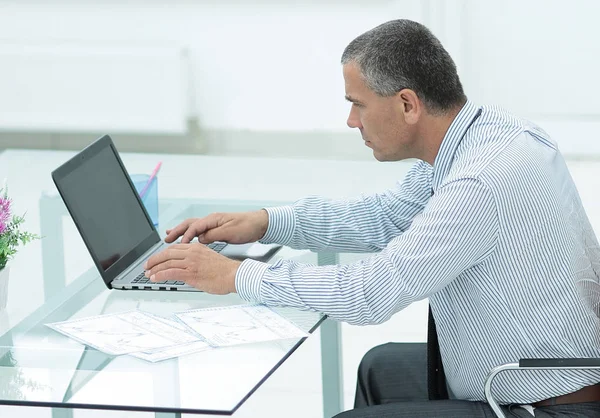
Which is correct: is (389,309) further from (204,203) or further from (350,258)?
(204,203)

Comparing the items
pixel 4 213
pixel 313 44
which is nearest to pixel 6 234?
pixel 4 213

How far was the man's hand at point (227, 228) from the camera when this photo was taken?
8.05 ft

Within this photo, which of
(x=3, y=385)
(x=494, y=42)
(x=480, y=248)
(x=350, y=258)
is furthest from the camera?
(x=494, y=42)

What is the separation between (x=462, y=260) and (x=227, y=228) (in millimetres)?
648

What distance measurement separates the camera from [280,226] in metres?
2.48

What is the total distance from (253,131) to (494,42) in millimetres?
1406

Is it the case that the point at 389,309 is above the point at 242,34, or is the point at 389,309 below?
below

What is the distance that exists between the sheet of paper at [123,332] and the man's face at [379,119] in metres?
0.55

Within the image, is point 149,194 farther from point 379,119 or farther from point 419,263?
point 419,263

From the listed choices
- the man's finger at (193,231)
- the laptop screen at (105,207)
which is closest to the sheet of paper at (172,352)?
the laptop screen at (105,207)

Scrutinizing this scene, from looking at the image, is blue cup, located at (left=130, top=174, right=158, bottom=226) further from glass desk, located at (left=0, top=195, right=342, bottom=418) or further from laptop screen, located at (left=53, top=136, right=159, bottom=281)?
glass desk, located at (left=0, top=195, right=342, bottom=418)

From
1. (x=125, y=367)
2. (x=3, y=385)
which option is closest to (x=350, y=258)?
(x=125, y=367)

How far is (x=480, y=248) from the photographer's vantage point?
6.59 ft

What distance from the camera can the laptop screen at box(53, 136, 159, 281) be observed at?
2.29 m
